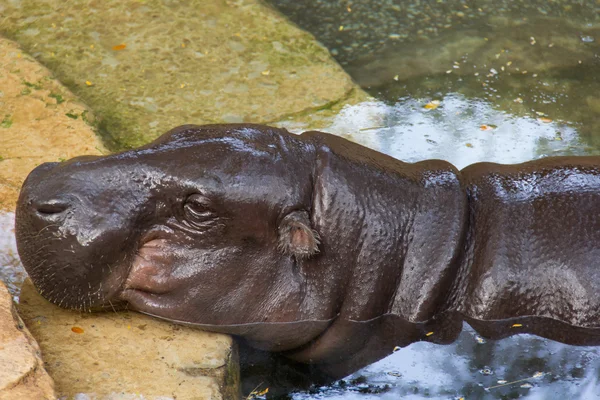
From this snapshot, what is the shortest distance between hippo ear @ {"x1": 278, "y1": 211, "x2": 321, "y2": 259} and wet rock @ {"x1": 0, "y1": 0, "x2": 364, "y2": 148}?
7.06 feet

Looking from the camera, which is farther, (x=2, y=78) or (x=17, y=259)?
(x=2, y=78)

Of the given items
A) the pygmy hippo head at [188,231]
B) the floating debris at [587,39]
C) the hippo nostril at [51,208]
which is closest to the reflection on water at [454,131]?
the floating debris at [587,39]

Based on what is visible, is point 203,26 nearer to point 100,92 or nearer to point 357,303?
point 100,92

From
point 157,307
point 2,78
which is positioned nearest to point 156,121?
point 2,78

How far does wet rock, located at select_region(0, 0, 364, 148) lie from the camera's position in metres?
6.28

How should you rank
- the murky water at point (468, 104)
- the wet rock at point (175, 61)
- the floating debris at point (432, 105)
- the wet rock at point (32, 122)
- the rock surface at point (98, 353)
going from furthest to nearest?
the floating debris at point (432, 105) → the wet rock at point (175, 61) → the wet rock at point (32, 122) → the murky water at point (468, 104) → the rock surface at point (98, 353)

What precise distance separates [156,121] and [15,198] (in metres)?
1.56

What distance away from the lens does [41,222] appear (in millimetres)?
3854

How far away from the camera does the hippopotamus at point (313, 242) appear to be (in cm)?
393

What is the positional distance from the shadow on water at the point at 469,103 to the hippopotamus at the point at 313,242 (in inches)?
6.0

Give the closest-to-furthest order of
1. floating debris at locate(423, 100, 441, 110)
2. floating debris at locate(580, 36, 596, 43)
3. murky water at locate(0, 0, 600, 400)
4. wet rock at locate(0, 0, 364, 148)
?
murky water at locate(0, 0, 600, 400) → wet rock at locate(0, 0, 364, 148) → floating debris at locate(423, 100, 441, 110) → floating debris at locate(580, 36, 596, 43)

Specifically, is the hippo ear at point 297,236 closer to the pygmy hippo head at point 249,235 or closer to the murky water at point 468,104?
the pygmy hippo head at point 249,235

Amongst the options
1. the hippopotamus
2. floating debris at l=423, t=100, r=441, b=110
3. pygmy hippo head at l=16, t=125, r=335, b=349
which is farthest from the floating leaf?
floating debris at l=423, t=100, r=441, b=110

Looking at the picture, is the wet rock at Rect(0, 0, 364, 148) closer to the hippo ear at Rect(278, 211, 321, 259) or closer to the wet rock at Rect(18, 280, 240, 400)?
the wet rock at Rect(18, 280, 240, 400)
